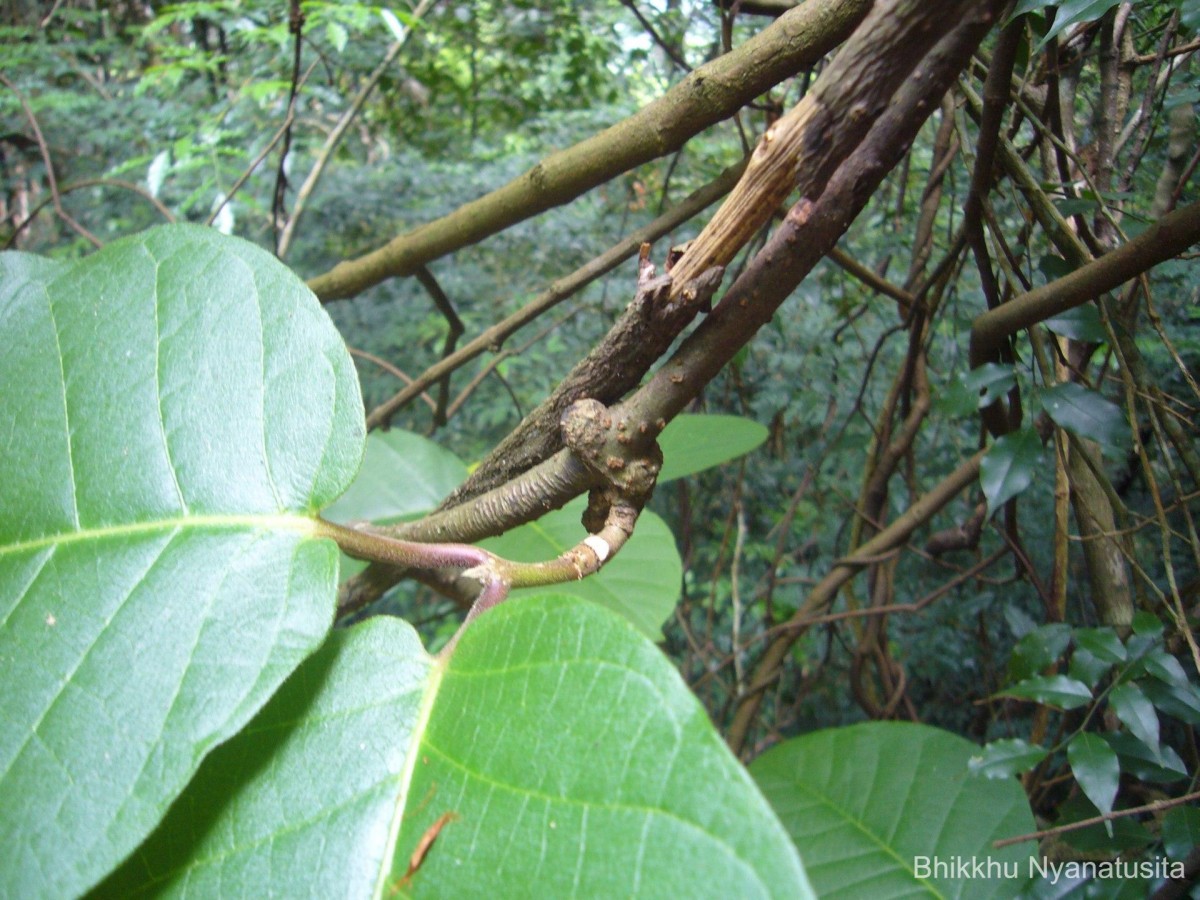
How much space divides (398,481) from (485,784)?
2.04 feet

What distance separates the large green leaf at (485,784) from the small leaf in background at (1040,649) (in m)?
0.57

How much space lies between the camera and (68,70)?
7.91ft

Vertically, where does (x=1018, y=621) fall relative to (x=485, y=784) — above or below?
below

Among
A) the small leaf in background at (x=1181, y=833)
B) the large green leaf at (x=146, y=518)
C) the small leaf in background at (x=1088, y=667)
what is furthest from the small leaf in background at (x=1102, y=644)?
the large green leaf at (x=146, y=518)

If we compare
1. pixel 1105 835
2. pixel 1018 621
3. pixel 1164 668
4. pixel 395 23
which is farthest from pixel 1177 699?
pixel 395 23

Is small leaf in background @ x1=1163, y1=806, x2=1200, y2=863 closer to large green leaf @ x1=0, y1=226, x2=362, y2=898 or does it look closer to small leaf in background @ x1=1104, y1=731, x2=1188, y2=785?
small leaf in background @ x1=1104, y1=731, x2=1188, y2=785

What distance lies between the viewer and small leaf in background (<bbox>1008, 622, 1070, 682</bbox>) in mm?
702

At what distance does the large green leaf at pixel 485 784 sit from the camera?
0.26 m

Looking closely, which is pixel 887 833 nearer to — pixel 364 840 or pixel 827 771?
pixel 827 771

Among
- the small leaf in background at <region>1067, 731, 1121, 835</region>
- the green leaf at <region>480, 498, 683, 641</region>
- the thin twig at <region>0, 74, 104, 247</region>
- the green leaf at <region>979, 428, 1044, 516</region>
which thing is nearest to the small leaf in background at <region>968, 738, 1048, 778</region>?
the small leaf in background at <region>1067, 731, 1121, 835</region>

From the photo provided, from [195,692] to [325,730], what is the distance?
0.06 m

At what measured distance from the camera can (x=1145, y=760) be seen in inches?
25.0

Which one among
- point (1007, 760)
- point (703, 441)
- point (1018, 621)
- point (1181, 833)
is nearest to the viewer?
point (1181, 833)

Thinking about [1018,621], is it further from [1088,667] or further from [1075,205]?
[1075,205]
